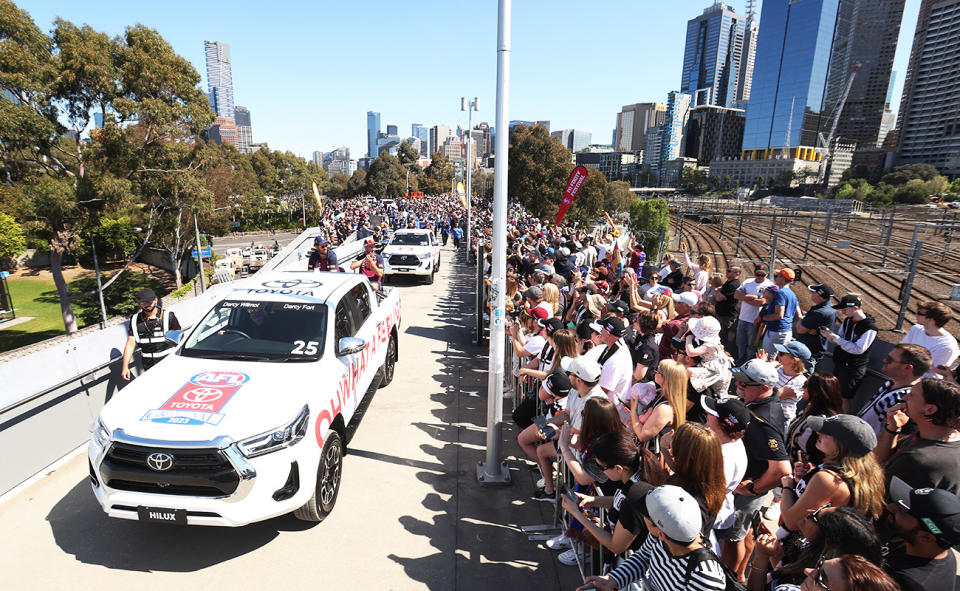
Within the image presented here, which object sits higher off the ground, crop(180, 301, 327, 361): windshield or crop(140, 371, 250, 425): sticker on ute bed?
crop(180, 301, 327, 361): windshield

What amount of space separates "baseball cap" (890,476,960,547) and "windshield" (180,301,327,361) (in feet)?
14.7

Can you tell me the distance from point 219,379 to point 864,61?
238670 mm

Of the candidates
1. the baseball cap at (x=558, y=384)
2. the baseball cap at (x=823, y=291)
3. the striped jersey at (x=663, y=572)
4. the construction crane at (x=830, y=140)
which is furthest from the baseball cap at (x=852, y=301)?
the construction crane at (x=830, y=140)

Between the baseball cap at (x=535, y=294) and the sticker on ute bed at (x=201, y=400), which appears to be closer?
the sticker on ute bed at (x=201, y=400)

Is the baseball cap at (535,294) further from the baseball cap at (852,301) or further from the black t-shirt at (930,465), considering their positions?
the black t-shirt at (930,465)

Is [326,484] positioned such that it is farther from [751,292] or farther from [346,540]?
[751,292]

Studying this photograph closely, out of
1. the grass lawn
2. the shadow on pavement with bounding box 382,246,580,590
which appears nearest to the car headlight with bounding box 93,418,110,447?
the shadow on pavement with bounding box 382,246,580,590

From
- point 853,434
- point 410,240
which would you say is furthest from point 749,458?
point 410,240

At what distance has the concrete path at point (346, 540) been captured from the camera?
3.73 m

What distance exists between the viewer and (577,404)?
13.1 feet

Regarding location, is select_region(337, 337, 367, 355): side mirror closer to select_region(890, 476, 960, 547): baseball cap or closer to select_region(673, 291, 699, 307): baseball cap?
select_region(673, 291, 699, 307): baseball cap

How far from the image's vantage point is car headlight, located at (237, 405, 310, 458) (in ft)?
11.9

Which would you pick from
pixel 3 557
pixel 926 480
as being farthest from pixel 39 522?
pixel 926 480

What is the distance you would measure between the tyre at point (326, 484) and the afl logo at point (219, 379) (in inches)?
36.8
